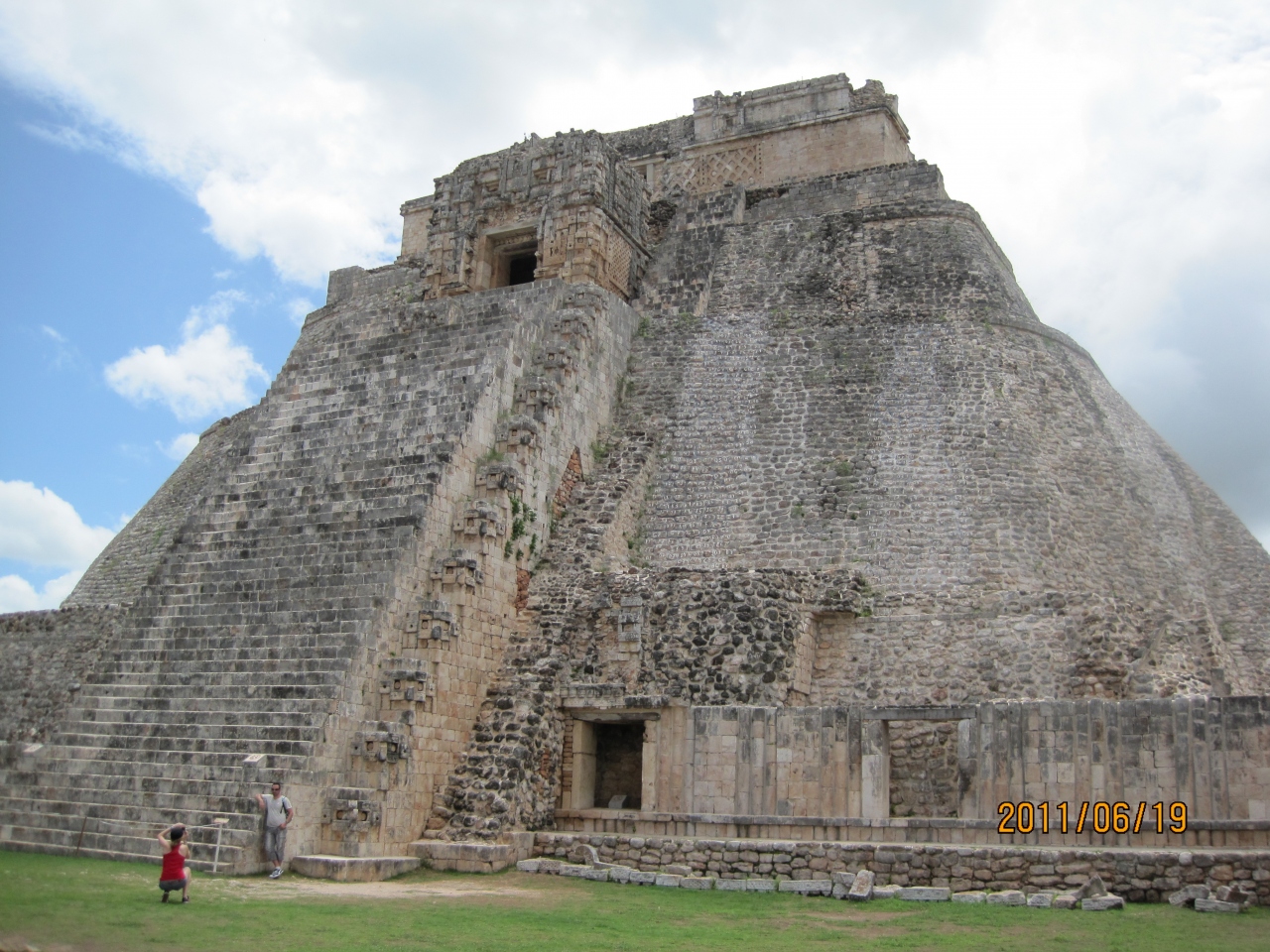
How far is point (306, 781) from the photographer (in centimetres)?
1253

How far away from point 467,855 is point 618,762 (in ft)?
10.1

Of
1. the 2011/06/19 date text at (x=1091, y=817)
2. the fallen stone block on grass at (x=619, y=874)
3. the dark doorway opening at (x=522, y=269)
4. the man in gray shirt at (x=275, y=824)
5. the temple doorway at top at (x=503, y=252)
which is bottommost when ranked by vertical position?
the fallen stone block on grass at (x=619, y=874)

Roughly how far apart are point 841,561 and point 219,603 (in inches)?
315

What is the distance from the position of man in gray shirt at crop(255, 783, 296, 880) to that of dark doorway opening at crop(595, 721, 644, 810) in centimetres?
442

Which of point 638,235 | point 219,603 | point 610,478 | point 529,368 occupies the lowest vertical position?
point 219,603

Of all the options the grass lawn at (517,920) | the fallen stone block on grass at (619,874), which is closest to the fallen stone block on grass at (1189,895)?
the grass lawn at (517,920)

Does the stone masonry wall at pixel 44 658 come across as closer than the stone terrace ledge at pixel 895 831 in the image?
No

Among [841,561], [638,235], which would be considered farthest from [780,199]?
[841,561]

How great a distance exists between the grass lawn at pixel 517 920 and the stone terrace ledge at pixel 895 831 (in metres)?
1.37

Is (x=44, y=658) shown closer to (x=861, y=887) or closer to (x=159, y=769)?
(x=159, y=769)

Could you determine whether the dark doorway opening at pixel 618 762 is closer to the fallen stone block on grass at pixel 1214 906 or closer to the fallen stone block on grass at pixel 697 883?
the fallen stone block on grass at pixel 697 883

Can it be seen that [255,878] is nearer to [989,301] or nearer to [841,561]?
[841,561]

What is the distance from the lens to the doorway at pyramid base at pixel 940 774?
37.8ft

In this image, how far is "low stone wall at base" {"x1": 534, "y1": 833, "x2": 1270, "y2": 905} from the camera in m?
10.5
